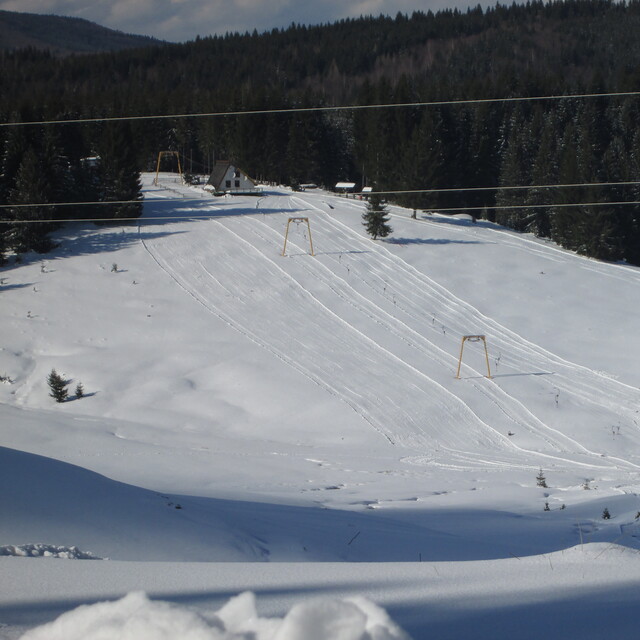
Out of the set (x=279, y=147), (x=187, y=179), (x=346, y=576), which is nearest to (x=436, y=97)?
(x=279, y=147)

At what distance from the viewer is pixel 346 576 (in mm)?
4086

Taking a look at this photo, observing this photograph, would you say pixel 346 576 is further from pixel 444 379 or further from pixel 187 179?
pixel 187 179

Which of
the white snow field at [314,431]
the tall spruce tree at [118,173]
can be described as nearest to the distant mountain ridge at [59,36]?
the tall spruce tree at [118,173]

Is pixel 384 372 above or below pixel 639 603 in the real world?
below

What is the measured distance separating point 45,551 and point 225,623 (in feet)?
11.7

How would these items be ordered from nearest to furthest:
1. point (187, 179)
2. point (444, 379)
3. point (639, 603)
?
1. point (639, 603)
2. point (444, 379)
3. point (187, 179)

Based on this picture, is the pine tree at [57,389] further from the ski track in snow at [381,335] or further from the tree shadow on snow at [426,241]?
the tree shadow on snow at [426,241]

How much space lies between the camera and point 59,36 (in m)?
107

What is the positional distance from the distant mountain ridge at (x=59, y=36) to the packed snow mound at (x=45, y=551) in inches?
2046

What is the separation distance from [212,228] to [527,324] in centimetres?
1788

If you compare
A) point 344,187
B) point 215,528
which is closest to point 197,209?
point 344,187

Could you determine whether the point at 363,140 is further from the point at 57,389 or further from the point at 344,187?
the point at 57,389

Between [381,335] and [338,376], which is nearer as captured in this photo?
[338,376]

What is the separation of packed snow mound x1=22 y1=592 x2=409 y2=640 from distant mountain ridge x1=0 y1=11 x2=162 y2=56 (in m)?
54.8
